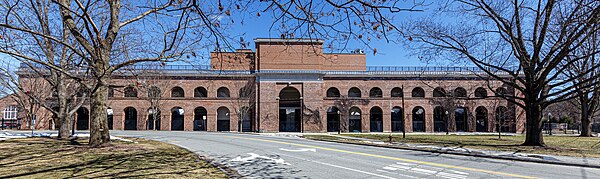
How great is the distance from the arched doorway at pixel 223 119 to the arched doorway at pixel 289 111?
6869 mm

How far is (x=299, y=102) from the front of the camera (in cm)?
4844

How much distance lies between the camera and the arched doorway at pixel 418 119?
49.0 meters

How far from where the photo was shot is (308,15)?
5.82 metres

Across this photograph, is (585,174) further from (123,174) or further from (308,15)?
(123,174)

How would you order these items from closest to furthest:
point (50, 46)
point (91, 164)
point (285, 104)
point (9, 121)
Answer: point (91, 164) < point (50, 46) < point (9, 121) < point (285, 104)

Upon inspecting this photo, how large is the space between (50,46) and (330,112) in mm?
35420

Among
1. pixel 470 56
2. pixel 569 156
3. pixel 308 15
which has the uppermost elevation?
pixel 470 56

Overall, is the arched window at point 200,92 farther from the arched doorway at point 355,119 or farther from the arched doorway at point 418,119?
the arched doorway at point 418,119

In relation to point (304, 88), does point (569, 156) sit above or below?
below

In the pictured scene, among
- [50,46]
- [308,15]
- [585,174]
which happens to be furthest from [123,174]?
[50,46]

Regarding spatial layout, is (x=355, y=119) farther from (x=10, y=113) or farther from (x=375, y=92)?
(x=10, y=113)

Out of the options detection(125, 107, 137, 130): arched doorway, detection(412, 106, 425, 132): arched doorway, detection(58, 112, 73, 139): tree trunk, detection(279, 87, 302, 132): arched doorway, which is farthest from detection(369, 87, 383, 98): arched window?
detection(58, 112, 73, 139): tree trunk

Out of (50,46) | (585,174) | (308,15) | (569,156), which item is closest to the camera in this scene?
(308,15)

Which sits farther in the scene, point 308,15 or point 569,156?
point 569,156
